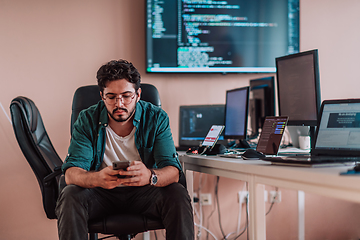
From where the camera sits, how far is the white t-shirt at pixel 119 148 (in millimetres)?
1565

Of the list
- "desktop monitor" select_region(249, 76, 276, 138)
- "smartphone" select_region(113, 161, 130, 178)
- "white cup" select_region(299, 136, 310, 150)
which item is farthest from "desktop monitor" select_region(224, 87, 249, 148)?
"smartphone" select_region(113, 161, 130, 178)

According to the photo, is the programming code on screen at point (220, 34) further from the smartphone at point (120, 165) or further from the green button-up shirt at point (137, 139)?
the smartphone at point (120, 165)

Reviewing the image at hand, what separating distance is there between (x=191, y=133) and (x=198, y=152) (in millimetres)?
559

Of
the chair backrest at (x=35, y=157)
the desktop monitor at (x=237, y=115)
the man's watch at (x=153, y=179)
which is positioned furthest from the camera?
the desktop monitor at (x=237, y=115)

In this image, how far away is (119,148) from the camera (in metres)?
1.57

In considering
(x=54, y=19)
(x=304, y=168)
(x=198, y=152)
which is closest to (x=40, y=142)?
(x=198, y=152)

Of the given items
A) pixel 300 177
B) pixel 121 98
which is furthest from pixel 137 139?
pixel 300 177

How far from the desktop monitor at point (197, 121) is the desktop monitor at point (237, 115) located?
120 millimetres

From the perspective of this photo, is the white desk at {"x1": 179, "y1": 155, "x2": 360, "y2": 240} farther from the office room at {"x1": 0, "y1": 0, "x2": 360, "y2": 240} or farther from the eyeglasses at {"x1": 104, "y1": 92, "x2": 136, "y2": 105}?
the office room at {"x1": 0, "y1": 0, "x2": 360, "y2": 240}

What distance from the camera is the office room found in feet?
7.66

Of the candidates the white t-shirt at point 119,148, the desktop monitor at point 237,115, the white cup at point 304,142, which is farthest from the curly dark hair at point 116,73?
the white cup at point 304,142

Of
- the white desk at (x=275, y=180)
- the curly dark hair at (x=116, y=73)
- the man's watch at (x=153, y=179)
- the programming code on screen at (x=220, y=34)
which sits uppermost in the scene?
the programming code on screen at (x=220, y=34)

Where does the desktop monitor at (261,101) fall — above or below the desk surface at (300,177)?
above

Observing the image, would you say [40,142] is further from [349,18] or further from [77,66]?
[349,18]
